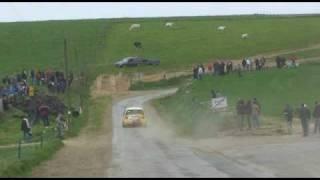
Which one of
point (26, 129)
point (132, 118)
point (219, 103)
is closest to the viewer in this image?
point (26, 129)

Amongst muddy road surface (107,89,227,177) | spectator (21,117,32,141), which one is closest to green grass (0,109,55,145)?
spectator (21,117,32,141)

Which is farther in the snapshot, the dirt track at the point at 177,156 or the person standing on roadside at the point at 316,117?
the person standing on roadside at the point at 316,117

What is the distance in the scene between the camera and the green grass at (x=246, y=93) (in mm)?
48469

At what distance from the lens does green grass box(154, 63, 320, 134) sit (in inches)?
1908

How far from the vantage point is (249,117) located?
4278 centimetres

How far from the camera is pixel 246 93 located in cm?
5675

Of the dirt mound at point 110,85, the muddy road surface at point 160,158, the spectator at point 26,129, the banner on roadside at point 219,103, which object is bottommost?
the muddy road surface at point 160,158

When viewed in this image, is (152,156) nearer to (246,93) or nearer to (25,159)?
(25,159)

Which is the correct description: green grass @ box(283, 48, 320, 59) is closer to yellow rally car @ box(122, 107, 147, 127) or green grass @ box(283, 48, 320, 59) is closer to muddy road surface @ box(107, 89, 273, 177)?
yellow rally car @ box(122, 107, 147, 127)

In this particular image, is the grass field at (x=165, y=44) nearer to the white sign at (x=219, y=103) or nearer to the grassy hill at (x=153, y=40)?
the grassy hill at (x=153, y=40)

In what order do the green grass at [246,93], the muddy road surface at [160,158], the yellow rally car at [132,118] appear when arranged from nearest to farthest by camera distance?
the muddy road surface at [160,158]
the green grass at [246,93]
the yellow rally car at [132,118]

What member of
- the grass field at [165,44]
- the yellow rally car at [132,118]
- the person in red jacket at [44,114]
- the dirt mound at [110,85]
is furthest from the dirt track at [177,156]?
the dirt mound at [110,85]

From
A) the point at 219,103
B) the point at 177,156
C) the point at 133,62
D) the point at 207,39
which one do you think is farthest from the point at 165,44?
the point at 177,156

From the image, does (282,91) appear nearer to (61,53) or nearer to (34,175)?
(34,175)
